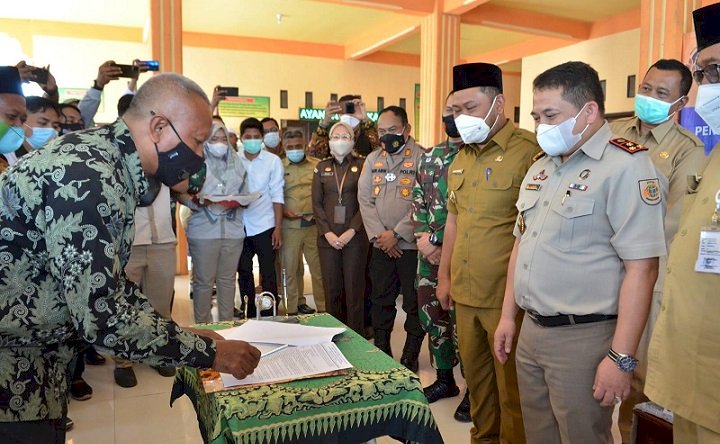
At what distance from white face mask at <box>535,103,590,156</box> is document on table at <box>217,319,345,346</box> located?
2.93 feet

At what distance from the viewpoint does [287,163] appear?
4789mm

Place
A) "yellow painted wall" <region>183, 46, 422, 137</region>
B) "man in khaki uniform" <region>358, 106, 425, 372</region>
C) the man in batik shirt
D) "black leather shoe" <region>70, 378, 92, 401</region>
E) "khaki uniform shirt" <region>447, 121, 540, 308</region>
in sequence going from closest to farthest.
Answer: the man in batik shirt
"khaki uniform shirt" <region>447, 121, 540, 308</region>
"black leather shoe" <region>70, 378, 92, 401</region>
"man in khaki uniform" <region>358, 106, 425, 372</region>
"yellow painted wall" <region>183, 46, 422, 137</region>

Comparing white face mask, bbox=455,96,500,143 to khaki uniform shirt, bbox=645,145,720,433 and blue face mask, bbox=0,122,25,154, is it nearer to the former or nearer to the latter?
khaki uniform shirt, bbox=645,145,720,433

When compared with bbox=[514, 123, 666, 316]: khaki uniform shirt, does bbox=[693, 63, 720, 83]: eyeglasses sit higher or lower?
higher

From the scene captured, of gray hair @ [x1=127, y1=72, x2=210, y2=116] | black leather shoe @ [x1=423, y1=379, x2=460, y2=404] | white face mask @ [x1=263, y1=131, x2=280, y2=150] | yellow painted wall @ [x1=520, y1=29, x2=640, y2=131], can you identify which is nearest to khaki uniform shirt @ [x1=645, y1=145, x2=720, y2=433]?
gray hair @ [x1=127, y1=72, x2=210, y2=116]

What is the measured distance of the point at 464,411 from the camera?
2768mm

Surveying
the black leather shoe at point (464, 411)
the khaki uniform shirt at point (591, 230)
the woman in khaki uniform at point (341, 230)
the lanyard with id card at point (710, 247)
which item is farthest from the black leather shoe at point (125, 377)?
the lanyard with id card at point (710, 247)

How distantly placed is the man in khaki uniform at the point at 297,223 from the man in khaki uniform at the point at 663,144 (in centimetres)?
268

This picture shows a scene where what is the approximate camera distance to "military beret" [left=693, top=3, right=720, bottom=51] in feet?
3.88

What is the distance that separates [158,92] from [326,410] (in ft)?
2.84

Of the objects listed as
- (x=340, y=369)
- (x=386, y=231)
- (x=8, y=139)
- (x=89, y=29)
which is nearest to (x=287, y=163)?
(x=386, y=231)

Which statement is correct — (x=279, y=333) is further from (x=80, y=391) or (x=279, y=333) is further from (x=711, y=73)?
(x=80, y=391)

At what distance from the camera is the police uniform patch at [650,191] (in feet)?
4.98

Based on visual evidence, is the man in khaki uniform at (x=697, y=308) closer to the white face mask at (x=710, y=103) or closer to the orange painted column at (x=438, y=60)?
the white face mask at (x=710, y=103)
